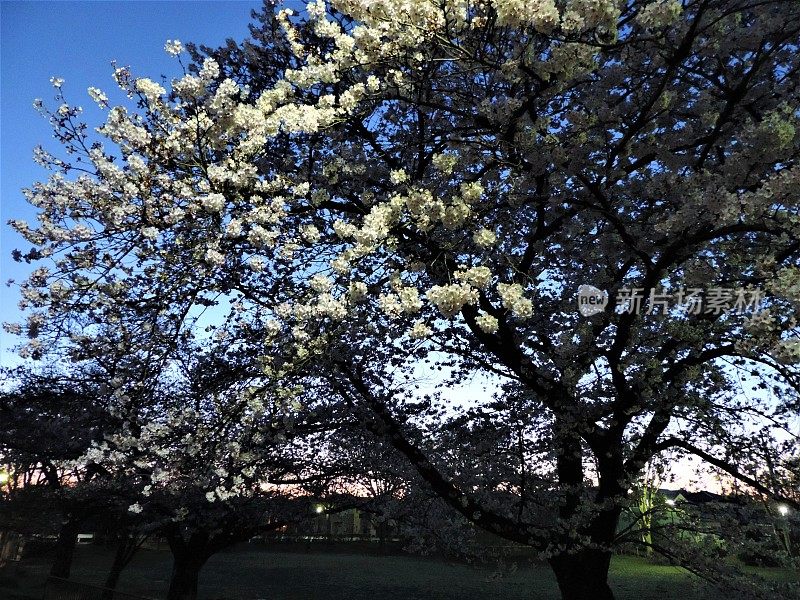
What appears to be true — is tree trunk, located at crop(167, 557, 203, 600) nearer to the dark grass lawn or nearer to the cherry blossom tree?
the dark grass lawn

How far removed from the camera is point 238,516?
53.9 ft

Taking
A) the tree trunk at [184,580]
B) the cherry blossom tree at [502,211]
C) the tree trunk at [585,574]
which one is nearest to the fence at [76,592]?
the tree trunk at [184,580]

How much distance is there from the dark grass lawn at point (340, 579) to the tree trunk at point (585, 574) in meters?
7.84

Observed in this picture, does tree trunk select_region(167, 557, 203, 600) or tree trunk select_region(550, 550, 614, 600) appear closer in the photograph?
tree trunk select_region(550, 550, 614, 600)

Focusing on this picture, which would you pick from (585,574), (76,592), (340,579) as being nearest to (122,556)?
(76,592)

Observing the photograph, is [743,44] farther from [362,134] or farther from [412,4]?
[362,134]

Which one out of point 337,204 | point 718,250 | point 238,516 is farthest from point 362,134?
point 238,516

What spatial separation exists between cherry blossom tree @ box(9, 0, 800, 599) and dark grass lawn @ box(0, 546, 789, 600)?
9.78 meters

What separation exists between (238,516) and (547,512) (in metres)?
9.35

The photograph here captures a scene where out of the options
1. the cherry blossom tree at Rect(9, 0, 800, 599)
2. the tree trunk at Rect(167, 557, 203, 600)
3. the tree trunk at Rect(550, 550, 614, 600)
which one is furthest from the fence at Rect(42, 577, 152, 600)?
the tree trunk at Rect(550, 550, 614, 600)

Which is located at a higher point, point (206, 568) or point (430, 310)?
point (430, 310)

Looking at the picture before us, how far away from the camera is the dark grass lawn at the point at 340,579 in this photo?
24609 mm

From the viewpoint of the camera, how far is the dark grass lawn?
24.6 m

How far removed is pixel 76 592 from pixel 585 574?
37.0ft
